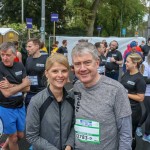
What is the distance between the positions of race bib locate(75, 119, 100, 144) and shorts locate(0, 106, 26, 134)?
1987 millimetres

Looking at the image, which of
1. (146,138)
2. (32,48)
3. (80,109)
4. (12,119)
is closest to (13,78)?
(12,119)

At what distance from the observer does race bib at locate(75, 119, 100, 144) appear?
7.86 feet

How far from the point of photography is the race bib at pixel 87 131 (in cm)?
239

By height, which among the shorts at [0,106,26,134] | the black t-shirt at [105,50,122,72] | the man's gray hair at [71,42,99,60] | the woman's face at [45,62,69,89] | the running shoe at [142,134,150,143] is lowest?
the running shoe at [142,134,150,143]

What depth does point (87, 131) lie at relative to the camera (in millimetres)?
2467

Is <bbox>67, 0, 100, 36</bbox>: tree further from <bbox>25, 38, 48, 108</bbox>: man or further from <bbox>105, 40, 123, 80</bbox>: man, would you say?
<bbox>25, 38, 48, 108</bbox>: man

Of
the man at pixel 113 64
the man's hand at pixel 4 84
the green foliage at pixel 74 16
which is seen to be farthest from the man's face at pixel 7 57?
the green foliage at pixel 74 16

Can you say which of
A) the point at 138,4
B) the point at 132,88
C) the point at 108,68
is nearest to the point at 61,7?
the point at 138,4

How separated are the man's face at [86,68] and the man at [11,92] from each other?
1.95 m

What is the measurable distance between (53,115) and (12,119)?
1.93 meters

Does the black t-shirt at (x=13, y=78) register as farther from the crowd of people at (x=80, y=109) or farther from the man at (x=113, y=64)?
the man at (x=113, y=64)

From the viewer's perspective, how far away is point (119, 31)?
41.2 metres

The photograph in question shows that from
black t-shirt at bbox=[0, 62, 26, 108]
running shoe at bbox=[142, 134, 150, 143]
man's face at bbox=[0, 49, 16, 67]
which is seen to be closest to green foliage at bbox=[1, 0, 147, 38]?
running shoe at bbox=[142, 134, 150, 143]

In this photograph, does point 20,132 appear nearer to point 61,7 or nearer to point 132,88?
point 132,88
